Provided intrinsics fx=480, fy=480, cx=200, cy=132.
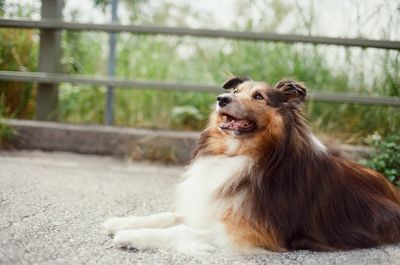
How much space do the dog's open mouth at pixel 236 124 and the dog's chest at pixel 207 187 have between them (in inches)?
7.5

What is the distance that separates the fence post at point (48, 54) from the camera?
5586 mm

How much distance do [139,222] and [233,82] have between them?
1.26 meters

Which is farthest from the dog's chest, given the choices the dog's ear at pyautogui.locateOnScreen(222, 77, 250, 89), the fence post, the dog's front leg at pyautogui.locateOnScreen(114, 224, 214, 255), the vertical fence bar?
the fence post

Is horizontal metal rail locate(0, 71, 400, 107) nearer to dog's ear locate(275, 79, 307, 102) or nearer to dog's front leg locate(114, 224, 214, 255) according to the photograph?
dog's ear locate(275, 79, 307, 102)

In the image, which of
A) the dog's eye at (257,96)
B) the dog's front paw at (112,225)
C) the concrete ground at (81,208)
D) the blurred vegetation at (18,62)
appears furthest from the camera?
the blurred vegetation at (18,62)

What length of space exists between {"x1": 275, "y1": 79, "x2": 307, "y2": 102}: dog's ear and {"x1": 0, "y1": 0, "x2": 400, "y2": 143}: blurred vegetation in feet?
7.70

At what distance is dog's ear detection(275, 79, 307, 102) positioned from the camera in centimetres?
313

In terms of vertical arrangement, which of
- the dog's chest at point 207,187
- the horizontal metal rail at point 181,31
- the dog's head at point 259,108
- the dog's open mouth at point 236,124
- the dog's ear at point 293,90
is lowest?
the dog's chest at point 207,187

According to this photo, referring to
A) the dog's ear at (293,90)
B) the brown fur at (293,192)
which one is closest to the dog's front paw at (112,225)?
the brown fur at (293,192)

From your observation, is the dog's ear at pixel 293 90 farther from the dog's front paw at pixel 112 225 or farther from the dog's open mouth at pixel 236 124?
the dog's front paw at pixel 112 225

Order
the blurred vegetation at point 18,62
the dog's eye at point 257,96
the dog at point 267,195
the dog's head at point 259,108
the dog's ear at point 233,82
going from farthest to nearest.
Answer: the blurred vegetation at point 18,62
the dog's ear at point 233,82
the dog's eye at point 257,96
the dog's head at point 259,108
the dog at point 267,195

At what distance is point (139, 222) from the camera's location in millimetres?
3080

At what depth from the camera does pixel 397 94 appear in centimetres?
515

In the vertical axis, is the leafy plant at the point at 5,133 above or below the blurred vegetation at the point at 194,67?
below
